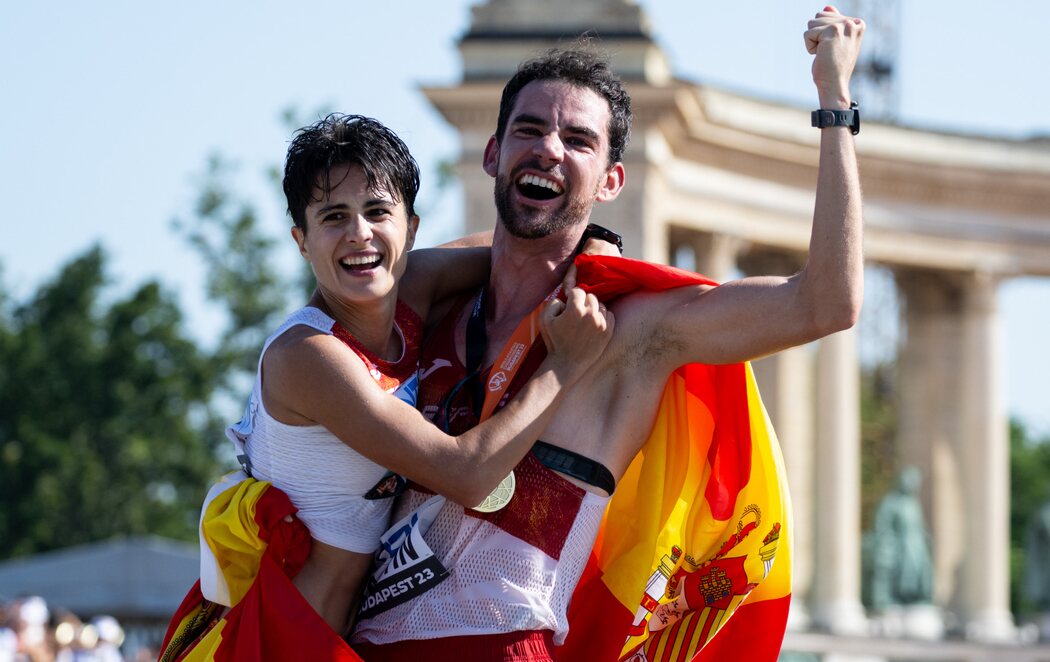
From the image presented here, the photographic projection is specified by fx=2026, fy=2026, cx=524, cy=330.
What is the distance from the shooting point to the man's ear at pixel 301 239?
8906 millimetres

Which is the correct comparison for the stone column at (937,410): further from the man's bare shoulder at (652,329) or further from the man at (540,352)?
the man's bare shoulder at (652,329)

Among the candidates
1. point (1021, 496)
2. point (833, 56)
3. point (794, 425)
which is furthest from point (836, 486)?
point (1021, 496)

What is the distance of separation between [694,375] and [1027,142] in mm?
58814

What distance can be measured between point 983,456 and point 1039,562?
22.8 feet

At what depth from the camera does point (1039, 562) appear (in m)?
59.2

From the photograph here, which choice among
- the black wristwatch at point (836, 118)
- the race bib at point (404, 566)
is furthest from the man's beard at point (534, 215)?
the race bib at point (404, 566)

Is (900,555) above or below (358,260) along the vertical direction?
below

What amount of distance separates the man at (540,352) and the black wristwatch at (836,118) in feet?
0.12

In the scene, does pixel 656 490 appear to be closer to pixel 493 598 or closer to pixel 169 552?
pixel 493 598

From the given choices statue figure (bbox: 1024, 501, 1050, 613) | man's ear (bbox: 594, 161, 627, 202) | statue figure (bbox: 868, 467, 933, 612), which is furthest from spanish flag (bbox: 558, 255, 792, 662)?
statue figure (bbox: 868, 467, 933, 612)

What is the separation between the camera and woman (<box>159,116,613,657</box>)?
8.35 metres

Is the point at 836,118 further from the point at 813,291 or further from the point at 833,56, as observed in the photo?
the point at 813,291

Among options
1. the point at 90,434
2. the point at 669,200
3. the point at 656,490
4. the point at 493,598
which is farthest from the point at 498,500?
the point at 90,434

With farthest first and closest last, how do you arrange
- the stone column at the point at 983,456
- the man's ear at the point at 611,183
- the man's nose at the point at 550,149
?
the stone column at the point at 983,456 < the man's ear at the point at 611,183 < the man's nose at the point at 550,149
